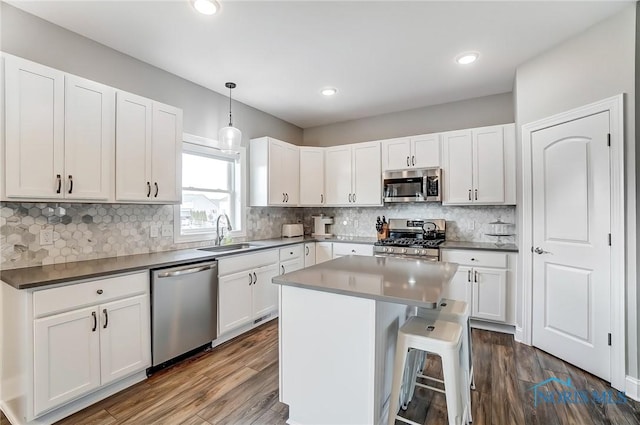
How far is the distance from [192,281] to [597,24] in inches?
156

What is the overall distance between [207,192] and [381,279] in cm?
260

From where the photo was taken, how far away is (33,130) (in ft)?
6.50

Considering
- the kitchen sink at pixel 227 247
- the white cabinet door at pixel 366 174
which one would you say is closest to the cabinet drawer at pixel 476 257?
the white cabinet door at pixel 366 174

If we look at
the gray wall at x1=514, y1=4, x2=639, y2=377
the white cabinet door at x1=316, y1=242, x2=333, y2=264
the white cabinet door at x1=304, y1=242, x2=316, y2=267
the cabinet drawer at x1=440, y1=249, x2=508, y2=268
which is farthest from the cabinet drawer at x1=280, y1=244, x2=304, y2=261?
the gray wall at x1=514, y1=4, x2=639, y2=377

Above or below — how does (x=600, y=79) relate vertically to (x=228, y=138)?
above

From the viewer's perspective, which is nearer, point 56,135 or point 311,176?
point 56,135

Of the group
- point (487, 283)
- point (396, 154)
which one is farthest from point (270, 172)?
point (487, 283)

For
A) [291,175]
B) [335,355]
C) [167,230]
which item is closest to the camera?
[335,355]

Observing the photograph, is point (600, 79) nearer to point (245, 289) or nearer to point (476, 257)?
point (476, 257)

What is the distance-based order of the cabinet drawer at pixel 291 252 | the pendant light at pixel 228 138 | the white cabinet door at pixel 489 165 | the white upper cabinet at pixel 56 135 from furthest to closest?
the cabinet drawer at pixel 291 252 < the white cabinet door at pixel 489 165 < the pendant light at pixel 228 138 < the white upper cabinet at pixel 56 135

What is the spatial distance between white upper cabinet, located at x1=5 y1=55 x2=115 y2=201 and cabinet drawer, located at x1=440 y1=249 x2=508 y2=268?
3432 mm

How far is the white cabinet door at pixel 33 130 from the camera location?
189 centimetres

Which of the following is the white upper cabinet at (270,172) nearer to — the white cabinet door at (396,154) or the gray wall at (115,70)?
the gray wall at (115,70)

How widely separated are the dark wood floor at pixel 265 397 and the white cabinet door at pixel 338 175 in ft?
8.03
